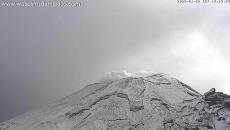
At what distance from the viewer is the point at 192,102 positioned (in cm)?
19875

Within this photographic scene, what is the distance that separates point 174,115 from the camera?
186625mm

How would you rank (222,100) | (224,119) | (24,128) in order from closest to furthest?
(224,119) → (222,100) → (24,128)

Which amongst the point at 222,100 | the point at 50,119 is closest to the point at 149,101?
the point at 222,100

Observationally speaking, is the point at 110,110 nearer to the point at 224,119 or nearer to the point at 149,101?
the point at 149,101

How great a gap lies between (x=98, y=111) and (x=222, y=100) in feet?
184

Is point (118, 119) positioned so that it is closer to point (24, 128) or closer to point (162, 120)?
point (162, 120)

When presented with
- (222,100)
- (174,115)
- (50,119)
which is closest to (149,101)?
(174,115)

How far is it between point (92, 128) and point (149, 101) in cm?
3642

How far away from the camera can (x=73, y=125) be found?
185 metres

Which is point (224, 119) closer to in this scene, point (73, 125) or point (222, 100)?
point (222, 100)

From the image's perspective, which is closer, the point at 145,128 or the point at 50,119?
the point at 145,128

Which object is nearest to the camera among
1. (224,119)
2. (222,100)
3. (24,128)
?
(224,119)

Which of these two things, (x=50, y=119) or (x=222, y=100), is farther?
(x=50, y=119)

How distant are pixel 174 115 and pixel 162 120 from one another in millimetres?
8181
